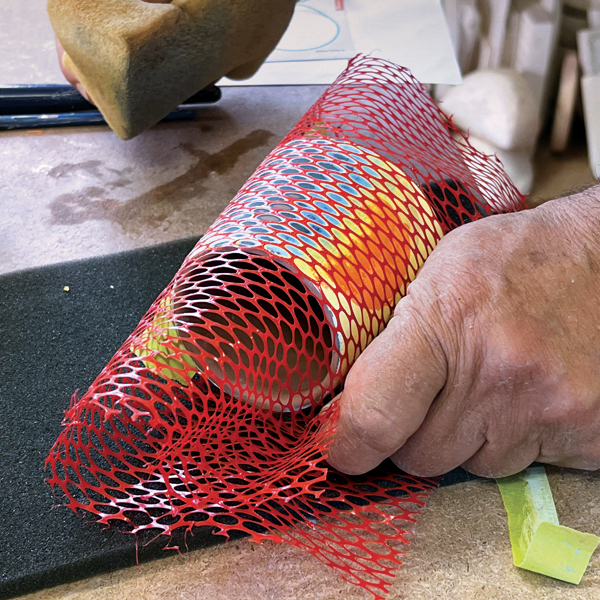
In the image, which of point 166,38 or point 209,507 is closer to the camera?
point 209,507

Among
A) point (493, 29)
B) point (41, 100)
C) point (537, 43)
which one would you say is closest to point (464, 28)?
point (493, 29)

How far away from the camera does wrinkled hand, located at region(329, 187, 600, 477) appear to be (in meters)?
0.67

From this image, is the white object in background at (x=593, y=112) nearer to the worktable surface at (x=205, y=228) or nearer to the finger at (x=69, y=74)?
the worktable surface at (x=205, y=228)

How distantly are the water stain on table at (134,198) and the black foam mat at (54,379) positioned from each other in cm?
11

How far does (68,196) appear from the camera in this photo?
1.19 m

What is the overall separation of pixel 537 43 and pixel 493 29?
0.12 metres

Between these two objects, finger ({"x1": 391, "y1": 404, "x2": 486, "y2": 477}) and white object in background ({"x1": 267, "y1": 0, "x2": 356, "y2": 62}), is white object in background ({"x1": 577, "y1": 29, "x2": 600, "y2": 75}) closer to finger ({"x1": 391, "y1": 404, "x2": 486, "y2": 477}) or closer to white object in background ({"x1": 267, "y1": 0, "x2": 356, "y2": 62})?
white object in background ({"x1": 267, "y1": 0, "x2": 356, "y2": 62})

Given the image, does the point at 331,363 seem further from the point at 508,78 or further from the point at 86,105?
the point at 86,105

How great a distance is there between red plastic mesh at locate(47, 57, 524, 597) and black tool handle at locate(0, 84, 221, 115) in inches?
26.4

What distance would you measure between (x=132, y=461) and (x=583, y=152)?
1124mm

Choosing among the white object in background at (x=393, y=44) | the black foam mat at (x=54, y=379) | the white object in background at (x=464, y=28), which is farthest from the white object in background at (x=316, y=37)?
the black foam mat at (x=54, y=379)

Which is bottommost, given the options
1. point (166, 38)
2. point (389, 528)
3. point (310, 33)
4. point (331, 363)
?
point (389, 528)

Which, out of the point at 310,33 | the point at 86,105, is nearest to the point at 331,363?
the point at 86,105

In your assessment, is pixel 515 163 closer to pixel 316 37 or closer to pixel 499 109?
pixel 499 109
